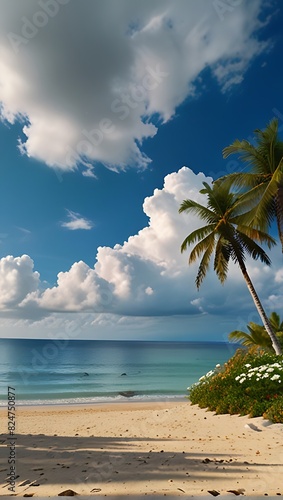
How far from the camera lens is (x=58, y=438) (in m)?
8.49

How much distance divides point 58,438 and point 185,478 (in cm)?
503

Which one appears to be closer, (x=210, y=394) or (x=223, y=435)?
(x=223, y=435)

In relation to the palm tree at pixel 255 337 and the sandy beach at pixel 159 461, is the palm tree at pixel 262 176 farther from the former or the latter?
the sandy beach at pixel 159 461

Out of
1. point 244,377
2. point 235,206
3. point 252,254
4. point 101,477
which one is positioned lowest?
point 101,477

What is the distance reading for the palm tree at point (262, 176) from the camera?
1675 centimetres

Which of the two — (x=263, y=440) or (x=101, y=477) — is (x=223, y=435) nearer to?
(x=263, y=440)

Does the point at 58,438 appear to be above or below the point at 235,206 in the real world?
below

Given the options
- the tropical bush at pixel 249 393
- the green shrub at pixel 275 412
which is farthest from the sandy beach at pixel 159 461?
the tropical bush at pixel 249 393

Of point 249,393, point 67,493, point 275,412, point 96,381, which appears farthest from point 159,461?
point 96,381

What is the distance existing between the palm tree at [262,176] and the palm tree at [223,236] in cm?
65

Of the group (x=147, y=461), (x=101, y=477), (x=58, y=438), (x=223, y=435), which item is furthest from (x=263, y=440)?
(x=58, y=438)

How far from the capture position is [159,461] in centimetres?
561

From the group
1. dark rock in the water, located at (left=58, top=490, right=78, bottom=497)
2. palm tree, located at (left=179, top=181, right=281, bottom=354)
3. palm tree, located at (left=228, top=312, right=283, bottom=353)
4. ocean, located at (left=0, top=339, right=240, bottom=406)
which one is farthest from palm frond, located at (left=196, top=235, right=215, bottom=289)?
dark rock in the water, located at (left=58, top=490, right=78, bottom=497)

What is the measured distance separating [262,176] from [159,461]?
50.7 feet
